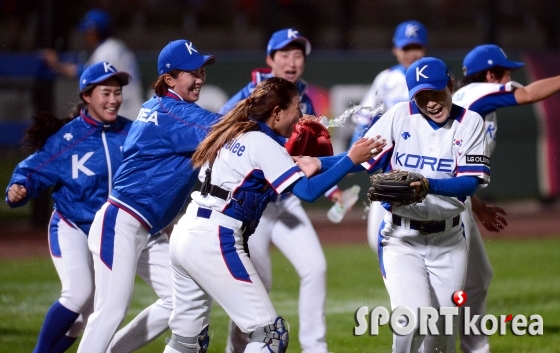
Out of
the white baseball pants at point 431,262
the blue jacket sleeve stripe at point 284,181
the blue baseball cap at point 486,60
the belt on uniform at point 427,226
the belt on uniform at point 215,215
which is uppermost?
the blue baseball cap at point 486,60

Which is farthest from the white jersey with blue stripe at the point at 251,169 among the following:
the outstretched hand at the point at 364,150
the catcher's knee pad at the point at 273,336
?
the catcher's knee pad at the point at 273,336

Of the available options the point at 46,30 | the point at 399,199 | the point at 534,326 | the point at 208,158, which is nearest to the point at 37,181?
the point at 208,158

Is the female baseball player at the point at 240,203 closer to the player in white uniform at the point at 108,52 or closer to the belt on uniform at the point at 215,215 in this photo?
the belt on uniform at the point at 215,215

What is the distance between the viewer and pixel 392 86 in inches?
293

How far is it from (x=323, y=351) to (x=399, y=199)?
1.72 metres

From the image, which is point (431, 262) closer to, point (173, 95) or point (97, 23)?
point (173, 95)

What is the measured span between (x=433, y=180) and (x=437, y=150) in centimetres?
26

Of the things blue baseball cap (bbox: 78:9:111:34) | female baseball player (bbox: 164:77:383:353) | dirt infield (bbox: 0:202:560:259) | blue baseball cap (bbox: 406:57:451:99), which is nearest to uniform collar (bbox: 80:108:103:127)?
female baseball player (bbox: 164:77:383:353)

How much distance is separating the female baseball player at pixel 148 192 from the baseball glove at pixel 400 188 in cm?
104

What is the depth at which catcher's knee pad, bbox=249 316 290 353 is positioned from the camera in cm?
432

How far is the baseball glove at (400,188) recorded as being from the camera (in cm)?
450

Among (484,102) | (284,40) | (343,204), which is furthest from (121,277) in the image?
(484,102)

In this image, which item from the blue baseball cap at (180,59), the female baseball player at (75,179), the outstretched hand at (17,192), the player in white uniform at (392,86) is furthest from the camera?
the player in white uniform at (392,86)

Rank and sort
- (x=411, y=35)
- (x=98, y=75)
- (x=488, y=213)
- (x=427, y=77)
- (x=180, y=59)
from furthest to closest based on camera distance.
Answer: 1. (x=411, y=35)
2. (x=488, y=213)
3. (x=98, y=75)
4. (x=180, y=59)
5. (x=427, y=77)
